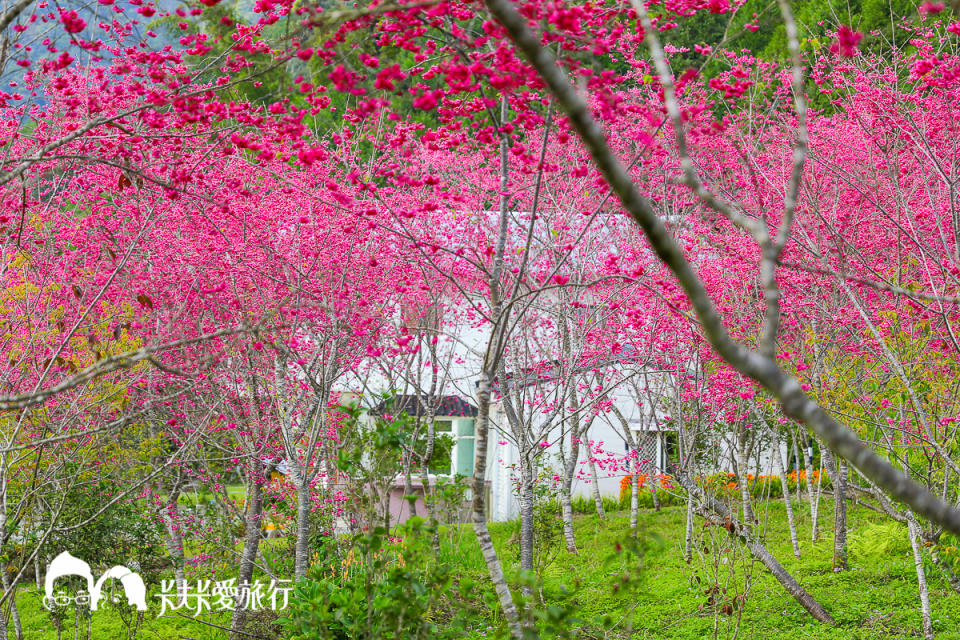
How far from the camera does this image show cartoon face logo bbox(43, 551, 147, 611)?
7.67 metres

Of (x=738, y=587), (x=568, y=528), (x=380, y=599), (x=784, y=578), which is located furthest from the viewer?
(x=568, y=528)

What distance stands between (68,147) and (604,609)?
21.6ft

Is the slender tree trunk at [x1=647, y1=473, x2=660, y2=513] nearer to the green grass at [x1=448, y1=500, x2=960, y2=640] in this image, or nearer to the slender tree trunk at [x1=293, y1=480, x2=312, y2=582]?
the green grass at [x1=448, y1=500, x2=960, y2=640]

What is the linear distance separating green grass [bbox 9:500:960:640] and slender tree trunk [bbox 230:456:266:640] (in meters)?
0.59

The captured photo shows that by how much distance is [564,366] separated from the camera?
905 cm

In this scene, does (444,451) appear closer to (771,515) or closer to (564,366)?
(771,515)

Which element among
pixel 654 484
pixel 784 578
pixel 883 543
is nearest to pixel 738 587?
pixel 784 578

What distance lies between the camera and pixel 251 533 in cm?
785

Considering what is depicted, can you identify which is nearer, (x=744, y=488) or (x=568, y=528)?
(x=744, y=488)

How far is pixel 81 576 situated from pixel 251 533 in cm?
170

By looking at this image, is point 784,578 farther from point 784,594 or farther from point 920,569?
point 920,569

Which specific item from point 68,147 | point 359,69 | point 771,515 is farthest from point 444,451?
point 359,69

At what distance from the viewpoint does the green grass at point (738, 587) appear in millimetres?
7117

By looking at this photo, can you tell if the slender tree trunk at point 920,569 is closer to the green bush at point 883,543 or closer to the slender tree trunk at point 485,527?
the green bush at point 883,543
